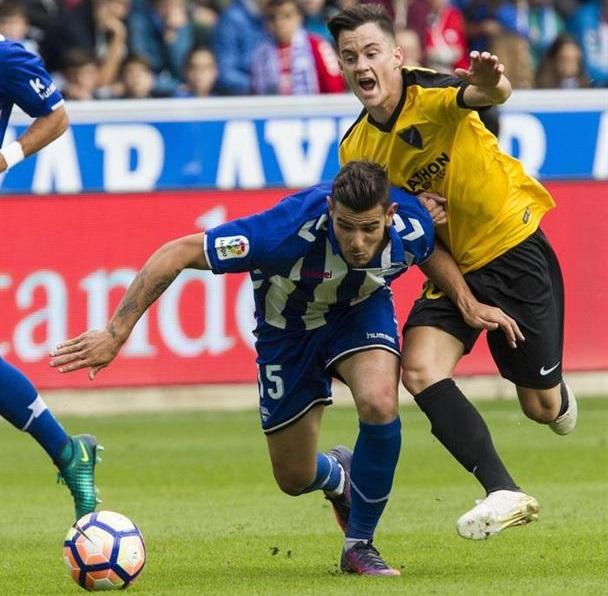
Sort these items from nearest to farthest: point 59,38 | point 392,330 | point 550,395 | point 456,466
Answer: point 392,330
point 550,395
point 456,466
point 59,38

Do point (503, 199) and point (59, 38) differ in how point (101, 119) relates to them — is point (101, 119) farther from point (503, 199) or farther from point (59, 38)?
point (503, 199)

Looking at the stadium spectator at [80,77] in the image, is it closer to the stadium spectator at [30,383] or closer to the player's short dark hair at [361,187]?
the stadium spectator at [30,383]

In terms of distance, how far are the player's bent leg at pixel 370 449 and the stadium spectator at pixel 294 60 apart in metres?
8.50

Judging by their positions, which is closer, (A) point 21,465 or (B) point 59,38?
(A) point 21,465

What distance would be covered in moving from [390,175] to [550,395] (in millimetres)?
1304

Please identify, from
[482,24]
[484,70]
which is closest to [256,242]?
[484,70]

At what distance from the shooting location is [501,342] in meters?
8.12

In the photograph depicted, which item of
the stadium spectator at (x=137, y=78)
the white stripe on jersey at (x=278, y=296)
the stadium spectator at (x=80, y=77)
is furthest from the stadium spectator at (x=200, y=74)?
the white stripe on jersey at (x=278, y=296)

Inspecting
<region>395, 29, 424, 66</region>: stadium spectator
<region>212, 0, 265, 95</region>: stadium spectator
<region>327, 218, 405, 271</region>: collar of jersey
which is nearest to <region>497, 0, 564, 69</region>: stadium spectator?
<region>395, 29, 424, 66</region>: stadium spectator

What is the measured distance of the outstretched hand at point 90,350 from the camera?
7125 millimetres

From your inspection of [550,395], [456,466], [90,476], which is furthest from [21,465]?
[550,395]

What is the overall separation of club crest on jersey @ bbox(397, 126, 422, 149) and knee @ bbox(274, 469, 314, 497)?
156 cm

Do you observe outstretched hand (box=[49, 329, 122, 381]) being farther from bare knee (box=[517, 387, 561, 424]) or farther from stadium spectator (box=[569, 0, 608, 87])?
stadium spectator (box=[569, 0, 608, 87])

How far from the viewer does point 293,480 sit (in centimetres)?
813
